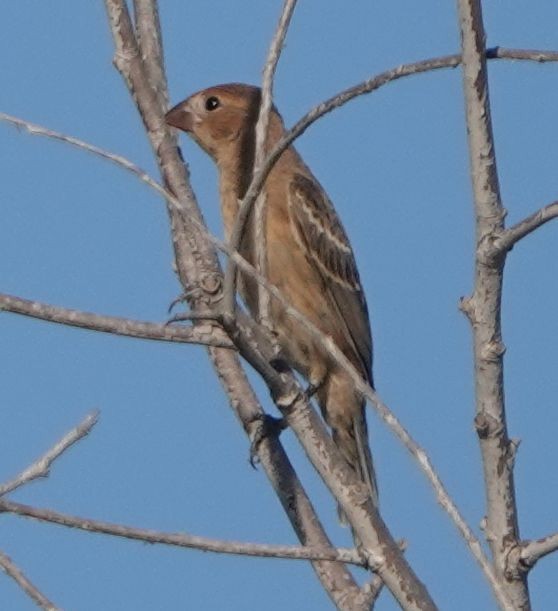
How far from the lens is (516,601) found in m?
3.34

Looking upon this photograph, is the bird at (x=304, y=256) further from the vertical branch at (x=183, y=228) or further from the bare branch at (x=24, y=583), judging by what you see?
the bare branch at (x=24, y=583)

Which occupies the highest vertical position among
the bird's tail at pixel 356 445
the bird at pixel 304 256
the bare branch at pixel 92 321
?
the bird at pixel 304 256

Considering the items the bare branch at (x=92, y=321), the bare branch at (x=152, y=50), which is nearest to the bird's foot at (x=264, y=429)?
the bare branch at (x=152, y=50)

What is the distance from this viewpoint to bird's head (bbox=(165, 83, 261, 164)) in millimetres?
7609

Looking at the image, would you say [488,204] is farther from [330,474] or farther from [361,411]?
[361,411]

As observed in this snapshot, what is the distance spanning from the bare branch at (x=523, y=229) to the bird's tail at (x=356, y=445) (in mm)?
4123

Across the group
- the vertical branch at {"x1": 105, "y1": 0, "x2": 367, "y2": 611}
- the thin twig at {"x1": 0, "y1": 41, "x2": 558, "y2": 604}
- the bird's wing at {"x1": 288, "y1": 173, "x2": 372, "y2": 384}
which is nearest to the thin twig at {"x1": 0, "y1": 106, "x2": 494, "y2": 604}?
the thin twig at {"x1": 0, "y1": 41, "x2": 558, "y2": 604}

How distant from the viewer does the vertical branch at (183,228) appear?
5141 mm

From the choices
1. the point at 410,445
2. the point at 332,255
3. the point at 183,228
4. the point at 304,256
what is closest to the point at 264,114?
the point at 410,445

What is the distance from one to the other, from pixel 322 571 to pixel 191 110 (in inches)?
145

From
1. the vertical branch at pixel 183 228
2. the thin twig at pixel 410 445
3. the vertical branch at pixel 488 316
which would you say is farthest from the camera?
the vertical branch at pixel 183 228

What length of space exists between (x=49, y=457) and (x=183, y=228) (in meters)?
2.04

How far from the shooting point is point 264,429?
5.46 m

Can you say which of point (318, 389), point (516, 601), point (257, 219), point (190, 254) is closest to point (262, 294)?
point (257, 219)
